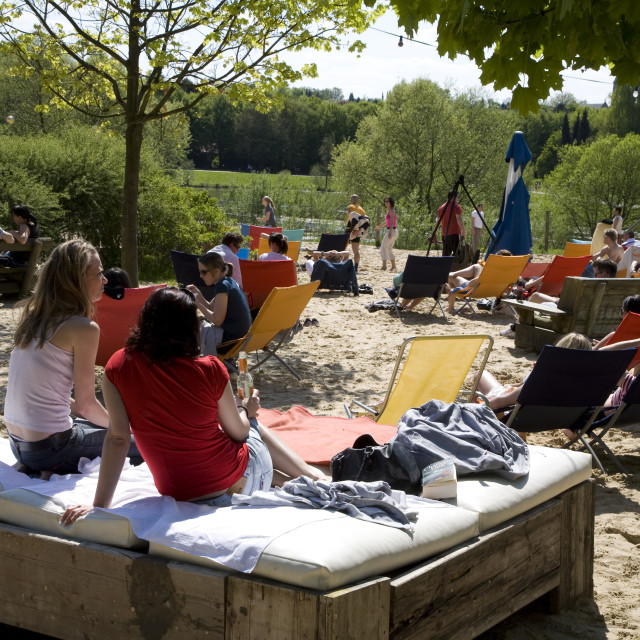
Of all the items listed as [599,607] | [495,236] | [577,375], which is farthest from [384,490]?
[495,236]

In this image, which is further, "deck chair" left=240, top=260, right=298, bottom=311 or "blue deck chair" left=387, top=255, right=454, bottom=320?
"blue deck chair" left=387, top=255, right=454, bottom=320

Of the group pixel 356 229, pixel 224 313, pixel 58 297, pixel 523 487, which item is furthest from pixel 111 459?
pixel 356 229

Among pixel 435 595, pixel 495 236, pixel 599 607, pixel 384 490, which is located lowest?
pixel 599 607

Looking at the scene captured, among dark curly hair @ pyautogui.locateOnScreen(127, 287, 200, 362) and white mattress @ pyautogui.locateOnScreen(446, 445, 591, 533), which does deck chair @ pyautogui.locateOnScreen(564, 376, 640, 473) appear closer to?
white mattress @ pyautogui.locateOnScreen(446, 445, 591, 533)

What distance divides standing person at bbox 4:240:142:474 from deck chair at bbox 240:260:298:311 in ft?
16.0

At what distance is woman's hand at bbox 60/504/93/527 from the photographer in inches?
108

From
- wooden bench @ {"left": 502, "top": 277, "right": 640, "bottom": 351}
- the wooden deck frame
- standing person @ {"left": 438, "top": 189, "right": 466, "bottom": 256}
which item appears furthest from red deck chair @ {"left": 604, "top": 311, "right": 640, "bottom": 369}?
standing person @ {"left": 438, "top": 189, "right": 466, "bottom": 256}

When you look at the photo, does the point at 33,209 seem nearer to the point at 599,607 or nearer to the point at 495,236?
the point at 495,236

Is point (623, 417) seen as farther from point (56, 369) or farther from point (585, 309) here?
point (56, 369)

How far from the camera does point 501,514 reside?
3.01 m

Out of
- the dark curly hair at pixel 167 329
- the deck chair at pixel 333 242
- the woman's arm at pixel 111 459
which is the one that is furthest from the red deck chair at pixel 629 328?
the deck chair at pixel 333 242

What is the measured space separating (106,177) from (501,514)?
12147 millimetres

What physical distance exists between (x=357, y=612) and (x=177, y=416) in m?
0.94

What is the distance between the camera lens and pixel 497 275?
405 inches
